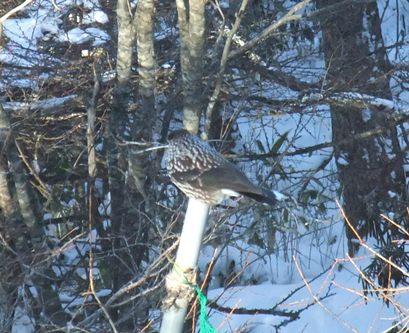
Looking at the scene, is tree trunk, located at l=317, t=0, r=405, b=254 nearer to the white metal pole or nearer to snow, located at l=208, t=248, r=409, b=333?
snow, located at l=208, t=248, r=409, b=333

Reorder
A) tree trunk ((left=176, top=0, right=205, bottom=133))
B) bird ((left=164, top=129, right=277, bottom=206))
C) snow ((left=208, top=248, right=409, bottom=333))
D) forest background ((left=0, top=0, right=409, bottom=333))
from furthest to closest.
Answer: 1. snow ((left=208, top=248, right=409, bottom=333))
2. forest background ((left=0, top=0, right=409, bottom=333))
3. tree trunk ((left=176, top=0, right=205, bottom=133))
4. bird ((left=164, top=129, right=277, bottom=206))

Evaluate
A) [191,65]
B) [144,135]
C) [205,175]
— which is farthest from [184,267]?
[144,135]

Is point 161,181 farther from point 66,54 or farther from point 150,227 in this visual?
point 66,54

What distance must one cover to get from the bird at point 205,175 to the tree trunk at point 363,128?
304 cm

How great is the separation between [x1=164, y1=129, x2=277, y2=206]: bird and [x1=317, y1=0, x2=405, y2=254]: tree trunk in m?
3.04

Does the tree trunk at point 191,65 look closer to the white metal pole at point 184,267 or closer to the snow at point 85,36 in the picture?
the snow at point 85,36

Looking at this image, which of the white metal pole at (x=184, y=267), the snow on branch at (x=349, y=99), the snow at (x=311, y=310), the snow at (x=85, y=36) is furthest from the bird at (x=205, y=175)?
the snow at (x=311, y=310)

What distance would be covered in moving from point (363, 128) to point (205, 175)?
179 inches

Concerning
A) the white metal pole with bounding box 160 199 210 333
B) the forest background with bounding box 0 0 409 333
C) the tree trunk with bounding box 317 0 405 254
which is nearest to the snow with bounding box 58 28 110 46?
the forest background with bounding box 0 0 409 333

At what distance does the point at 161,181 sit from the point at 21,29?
1380 mm

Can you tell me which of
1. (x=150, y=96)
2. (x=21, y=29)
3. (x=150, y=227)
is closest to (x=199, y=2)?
(x=150, y=96)

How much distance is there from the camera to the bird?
282 centimetres

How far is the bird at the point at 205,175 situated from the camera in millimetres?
2818

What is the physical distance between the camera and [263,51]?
6672 mm
